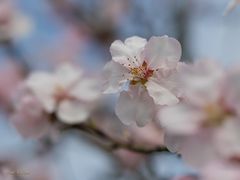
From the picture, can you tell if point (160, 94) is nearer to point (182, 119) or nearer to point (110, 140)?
point (182, 119)

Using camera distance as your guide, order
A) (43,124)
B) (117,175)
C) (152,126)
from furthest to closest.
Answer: (152,126) < (117,175) < (43,124)

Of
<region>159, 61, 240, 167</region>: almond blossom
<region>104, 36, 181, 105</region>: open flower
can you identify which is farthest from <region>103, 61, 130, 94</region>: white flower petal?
<region>159, 61, 240, 167</region>: almond blossom

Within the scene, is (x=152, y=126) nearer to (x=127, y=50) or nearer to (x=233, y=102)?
(x=127, y=50)

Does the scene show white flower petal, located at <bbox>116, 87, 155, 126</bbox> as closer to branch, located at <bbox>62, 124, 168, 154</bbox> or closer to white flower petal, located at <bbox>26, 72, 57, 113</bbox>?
branch, located at <bbox>62, 124, 168, 154</bbox>

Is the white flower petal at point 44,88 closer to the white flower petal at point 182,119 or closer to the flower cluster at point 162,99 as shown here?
the flower cluster at point 162,99

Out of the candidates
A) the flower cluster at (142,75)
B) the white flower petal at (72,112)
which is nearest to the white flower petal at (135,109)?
the flower cluster at (142,75)

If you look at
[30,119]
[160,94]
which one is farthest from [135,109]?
[30,119]

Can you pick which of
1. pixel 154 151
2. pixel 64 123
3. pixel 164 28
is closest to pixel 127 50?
pixel 154 151

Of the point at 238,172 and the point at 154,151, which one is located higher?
the point at 154,151
